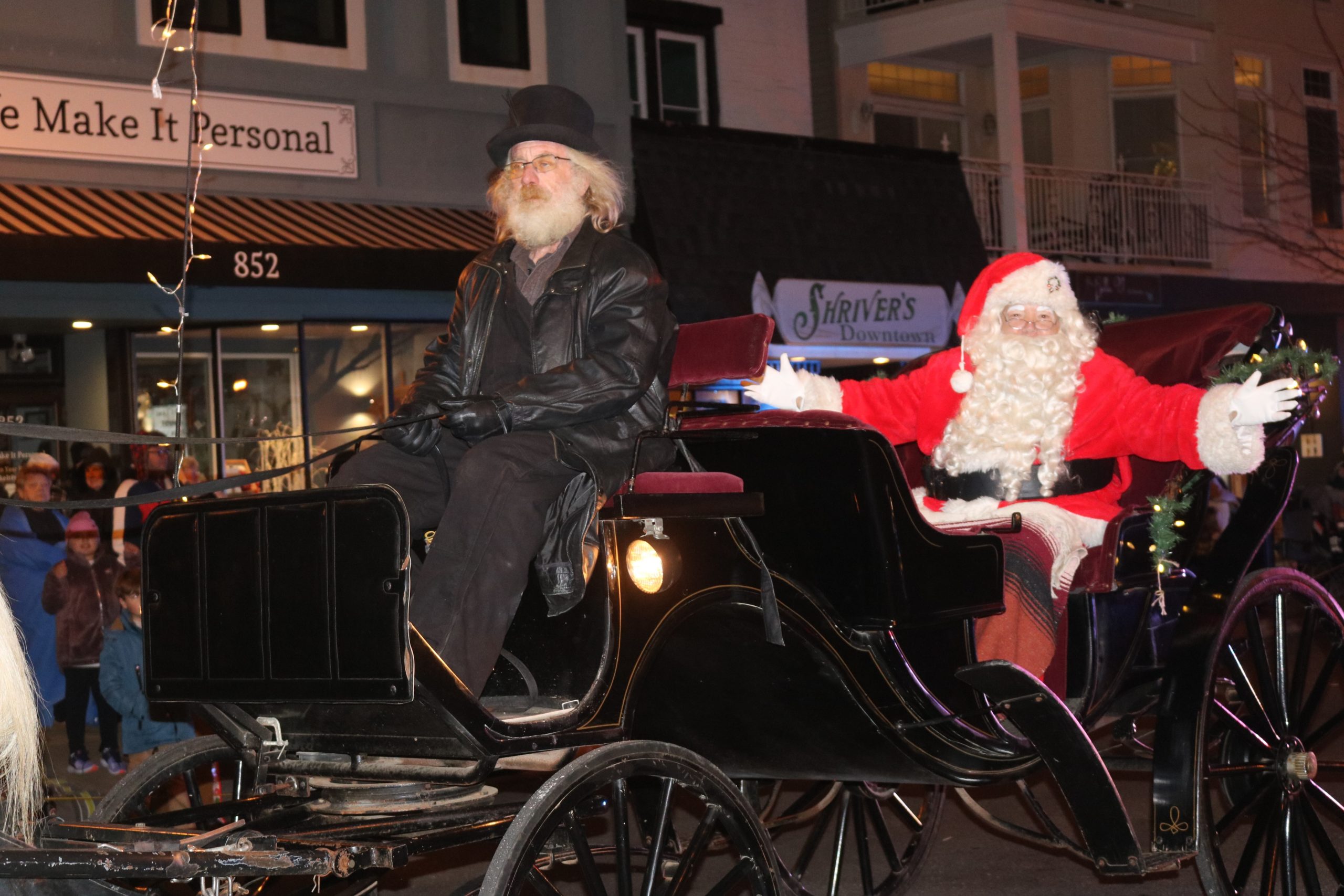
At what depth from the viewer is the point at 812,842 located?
216 inches

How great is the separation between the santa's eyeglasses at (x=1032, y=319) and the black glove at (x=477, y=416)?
8.69 ft

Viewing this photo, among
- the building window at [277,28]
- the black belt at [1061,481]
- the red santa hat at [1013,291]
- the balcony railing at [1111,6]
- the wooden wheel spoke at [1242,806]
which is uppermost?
the balcony railing at [1111,6]

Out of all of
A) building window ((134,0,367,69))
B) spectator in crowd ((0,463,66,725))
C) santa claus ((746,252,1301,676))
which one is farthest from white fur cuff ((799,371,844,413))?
building window ((134,0,367,69))

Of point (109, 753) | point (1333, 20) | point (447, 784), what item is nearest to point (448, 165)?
point (109, 753)

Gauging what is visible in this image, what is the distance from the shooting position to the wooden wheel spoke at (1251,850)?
463 cm

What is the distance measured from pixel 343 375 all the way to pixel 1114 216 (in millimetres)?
11483

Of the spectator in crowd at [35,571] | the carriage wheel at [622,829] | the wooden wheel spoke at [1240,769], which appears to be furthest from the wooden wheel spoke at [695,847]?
the spectator in crowd at [35,571]

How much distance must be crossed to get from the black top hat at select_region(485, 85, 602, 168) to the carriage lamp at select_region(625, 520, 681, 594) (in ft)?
3.80

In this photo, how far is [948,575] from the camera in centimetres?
438

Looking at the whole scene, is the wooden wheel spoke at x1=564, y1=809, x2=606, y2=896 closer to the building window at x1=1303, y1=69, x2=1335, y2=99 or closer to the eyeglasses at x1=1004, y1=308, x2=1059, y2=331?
the eyeglasses at x1=1004, y1=308, x2=1059, y2=331

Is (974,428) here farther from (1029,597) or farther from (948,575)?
(948,575)

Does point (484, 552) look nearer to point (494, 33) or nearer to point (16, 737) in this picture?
point (16, 737)

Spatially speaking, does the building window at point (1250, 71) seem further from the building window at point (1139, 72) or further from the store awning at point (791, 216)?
the store awning at point (791, 216)

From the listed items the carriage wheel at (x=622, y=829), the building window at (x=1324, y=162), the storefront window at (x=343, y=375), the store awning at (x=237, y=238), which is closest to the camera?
the carriage wheel at (x=622, y=829)
